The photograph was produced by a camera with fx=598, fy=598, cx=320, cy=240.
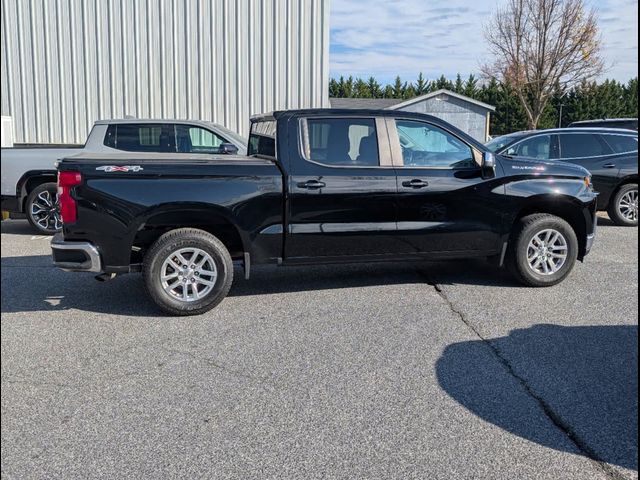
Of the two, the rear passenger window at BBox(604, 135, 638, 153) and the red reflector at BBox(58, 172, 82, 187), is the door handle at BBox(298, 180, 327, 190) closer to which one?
the red reflector at BBox(58, 172, 82, 187)

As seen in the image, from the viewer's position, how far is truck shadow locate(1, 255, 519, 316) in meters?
5.62

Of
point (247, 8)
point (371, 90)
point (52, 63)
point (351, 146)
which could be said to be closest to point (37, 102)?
point (52, 63)

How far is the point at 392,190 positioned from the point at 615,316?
2.25 metres

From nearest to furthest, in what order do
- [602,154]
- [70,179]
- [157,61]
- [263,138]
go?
[70,179] → [263,138] → [602,154] → [157,61]

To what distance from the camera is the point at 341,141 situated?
227 inches

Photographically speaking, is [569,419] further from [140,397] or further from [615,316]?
[140,397]

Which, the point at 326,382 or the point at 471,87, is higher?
the point at 471,87

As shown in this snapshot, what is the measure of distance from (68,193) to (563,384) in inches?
160

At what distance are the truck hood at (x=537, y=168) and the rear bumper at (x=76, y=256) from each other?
13.2ft

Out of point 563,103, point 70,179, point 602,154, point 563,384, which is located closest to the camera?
point 563,384

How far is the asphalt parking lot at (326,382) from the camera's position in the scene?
295 cm

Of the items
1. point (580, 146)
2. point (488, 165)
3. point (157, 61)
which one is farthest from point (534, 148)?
point (157, 61)

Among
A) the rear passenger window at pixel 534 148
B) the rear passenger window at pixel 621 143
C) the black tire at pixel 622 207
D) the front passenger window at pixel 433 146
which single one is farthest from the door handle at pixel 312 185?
the rear passenger window at pixel 621 143

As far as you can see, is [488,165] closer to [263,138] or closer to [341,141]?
[341,141]
